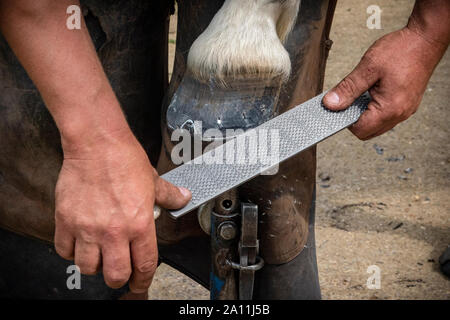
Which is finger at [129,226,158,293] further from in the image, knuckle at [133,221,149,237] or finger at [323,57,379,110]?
finger at [323,57,379,110]

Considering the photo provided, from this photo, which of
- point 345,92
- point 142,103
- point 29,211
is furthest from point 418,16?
point 29,211

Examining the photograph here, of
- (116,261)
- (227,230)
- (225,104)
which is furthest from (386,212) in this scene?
(116,261)

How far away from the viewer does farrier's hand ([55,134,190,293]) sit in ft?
2.00

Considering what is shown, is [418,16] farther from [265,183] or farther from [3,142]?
[3,142]

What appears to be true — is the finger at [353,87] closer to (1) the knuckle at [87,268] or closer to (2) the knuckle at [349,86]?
(2) the knuckle at [349,86]

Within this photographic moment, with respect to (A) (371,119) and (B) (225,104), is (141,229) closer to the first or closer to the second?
(B) (225,104)

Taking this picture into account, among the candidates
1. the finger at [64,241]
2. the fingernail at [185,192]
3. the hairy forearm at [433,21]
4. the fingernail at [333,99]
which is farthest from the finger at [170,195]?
the hairy forearm at [433,21]

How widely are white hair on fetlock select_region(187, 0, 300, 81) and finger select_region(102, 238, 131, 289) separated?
0.22 metres

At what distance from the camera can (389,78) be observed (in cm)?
73

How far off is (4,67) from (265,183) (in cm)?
40

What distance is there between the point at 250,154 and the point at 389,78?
196 millimetres

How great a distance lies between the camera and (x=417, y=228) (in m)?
1.64

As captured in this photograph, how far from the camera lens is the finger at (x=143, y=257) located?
0.63 metres

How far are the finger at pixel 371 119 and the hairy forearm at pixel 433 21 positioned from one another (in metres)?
0.10
